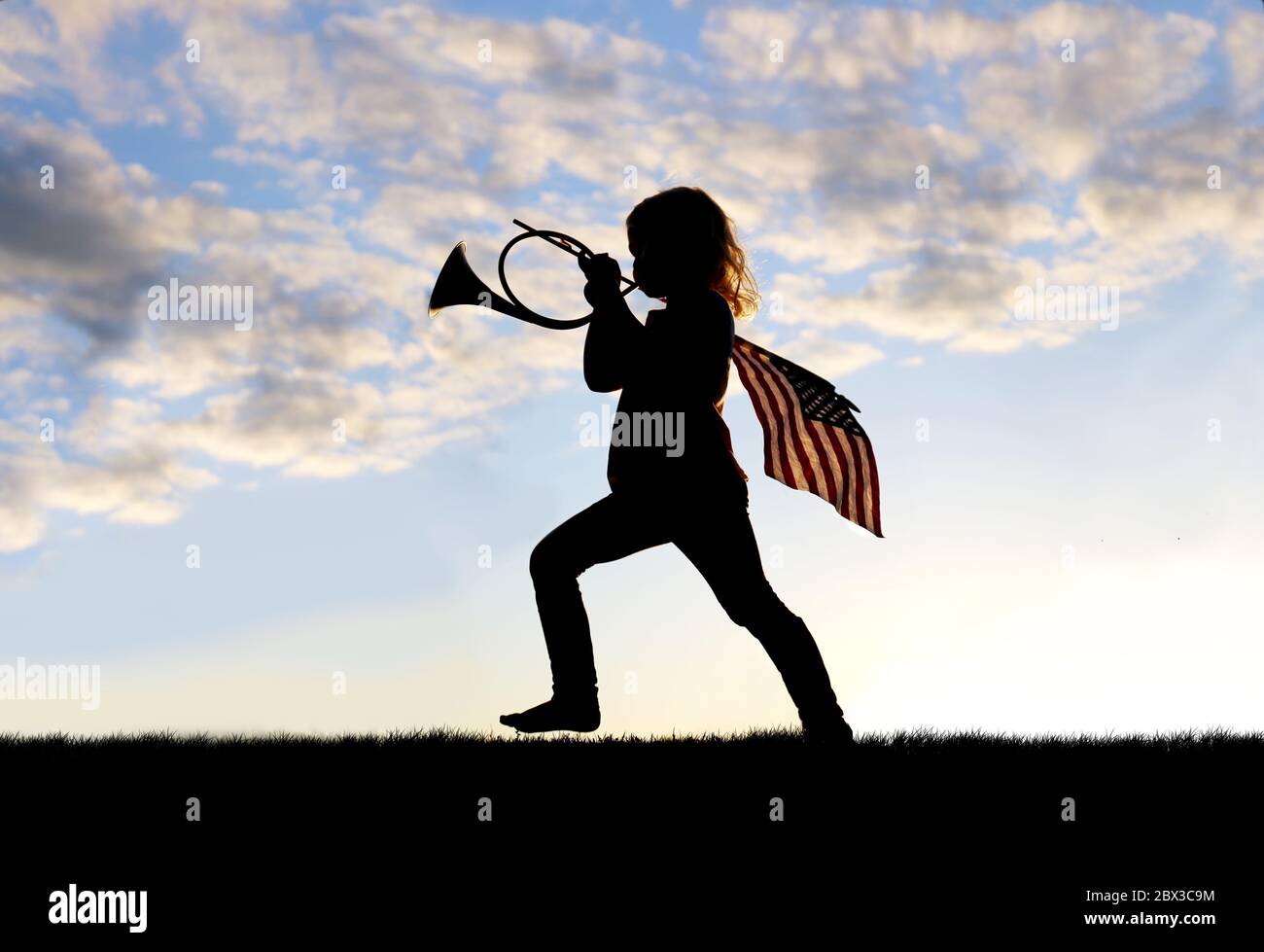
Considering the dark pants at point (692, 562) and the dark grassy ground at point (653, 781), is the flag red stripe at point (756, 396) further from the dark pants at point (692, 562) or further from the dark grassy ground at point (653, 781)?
the dark grassy ground at point (653, 781)

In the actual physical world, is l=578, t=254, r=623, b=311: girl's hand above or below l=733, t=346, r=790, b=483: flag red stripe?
above

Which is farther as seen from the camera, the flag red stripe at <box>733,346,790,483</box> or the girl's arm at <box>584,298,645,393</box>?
the flag red stripe at <box>733,346,790,483</box>

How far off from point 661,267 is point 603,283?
0.34 m

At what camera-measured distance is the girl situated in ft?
20.1

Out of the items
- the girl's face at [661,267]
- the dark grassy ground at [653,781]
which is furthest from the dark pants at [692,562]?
Answer: the girl's face at [661,267]

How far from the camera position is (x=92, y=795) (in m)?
5.76

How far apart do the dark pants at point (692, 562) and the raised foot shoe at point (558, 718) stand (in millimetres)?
61

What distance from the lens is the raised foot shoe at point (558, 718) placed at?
6273 mm

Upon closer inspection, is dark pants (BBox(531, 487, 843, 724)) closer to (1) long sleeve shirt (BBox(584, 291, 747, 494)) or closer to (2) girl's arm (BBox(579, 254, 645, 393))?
(1) long sleeve shirt (BBox(584, 291, 747, 494))

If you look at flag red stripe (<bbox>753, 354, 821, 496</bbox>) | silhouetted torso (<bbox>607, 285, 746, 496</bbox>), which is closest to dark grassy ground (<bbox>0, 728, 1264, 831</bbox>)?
silhouetted torso (<bbox>607, 285, 746, 496</bbox>)

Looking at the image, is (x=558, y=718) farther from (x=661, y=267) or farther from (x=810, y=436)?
(x=661, y=267)
